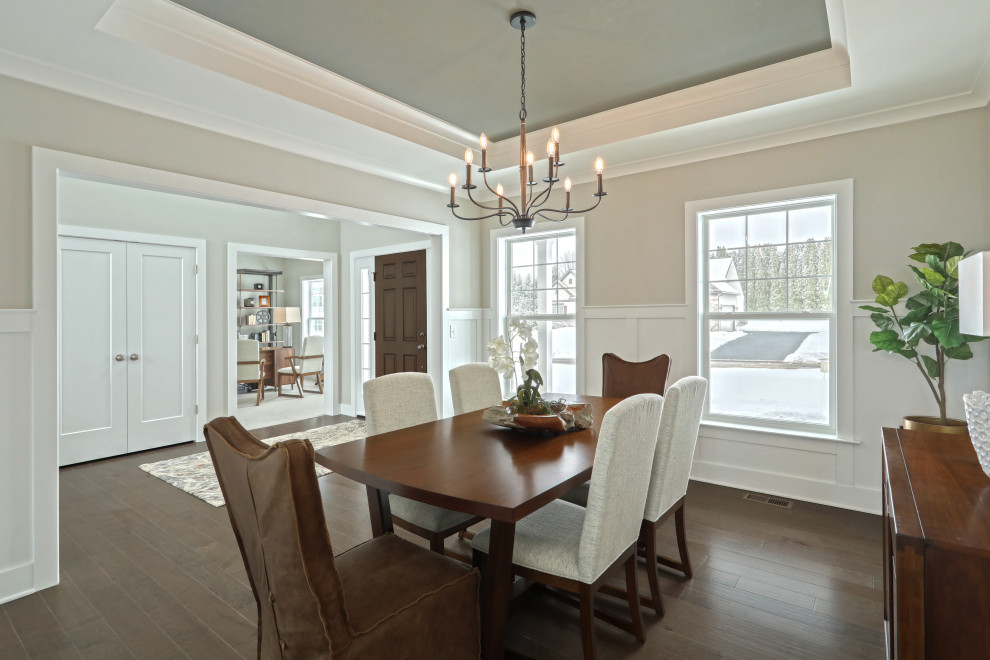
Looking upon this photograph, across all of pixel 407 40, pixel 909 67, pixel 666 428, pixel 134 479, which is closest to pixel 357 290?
pixel 134 479

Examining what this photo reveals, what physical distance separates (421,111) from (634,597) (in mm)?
3296

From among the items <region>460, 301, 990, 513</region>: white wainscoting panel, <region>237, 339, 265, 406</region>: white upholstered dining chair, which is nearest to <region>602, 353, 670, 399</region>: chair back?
<region>460, 301, 990, 513</region>: white wainscoting panel

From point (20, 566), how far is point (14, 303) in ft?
4.12

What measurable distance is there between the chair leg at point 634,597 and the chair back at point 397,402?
1208mm

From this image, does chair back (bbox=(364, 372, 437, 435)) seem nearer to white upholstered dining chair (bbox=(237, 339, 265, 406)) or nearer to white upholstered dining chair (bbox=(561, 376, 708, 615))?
white upholstered dining chair (bbox=(561, 376, 708, 615))

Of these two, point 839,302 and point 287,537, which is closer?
point 287,537

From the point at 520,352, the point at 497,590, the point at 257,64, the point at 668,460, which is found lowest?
the point at 497,590

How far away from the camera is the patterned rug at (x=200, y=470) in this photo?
12.6 ft

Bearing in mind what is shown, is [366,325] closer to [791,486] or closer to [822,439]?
[791,486]

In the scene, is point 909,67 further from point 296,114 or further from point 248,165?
point 248,165

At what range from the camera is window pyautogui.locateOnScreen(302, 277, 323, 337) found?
32.7 ft

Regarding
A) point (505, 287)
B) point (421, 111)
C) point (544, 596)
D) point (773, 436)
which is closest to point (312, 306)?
point (505, 287)

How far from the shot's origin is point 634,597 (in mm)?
2014

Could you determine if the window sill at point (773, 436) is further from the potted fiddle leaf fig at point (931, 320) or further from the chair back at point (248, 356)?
the chair back at point (248, 356)
